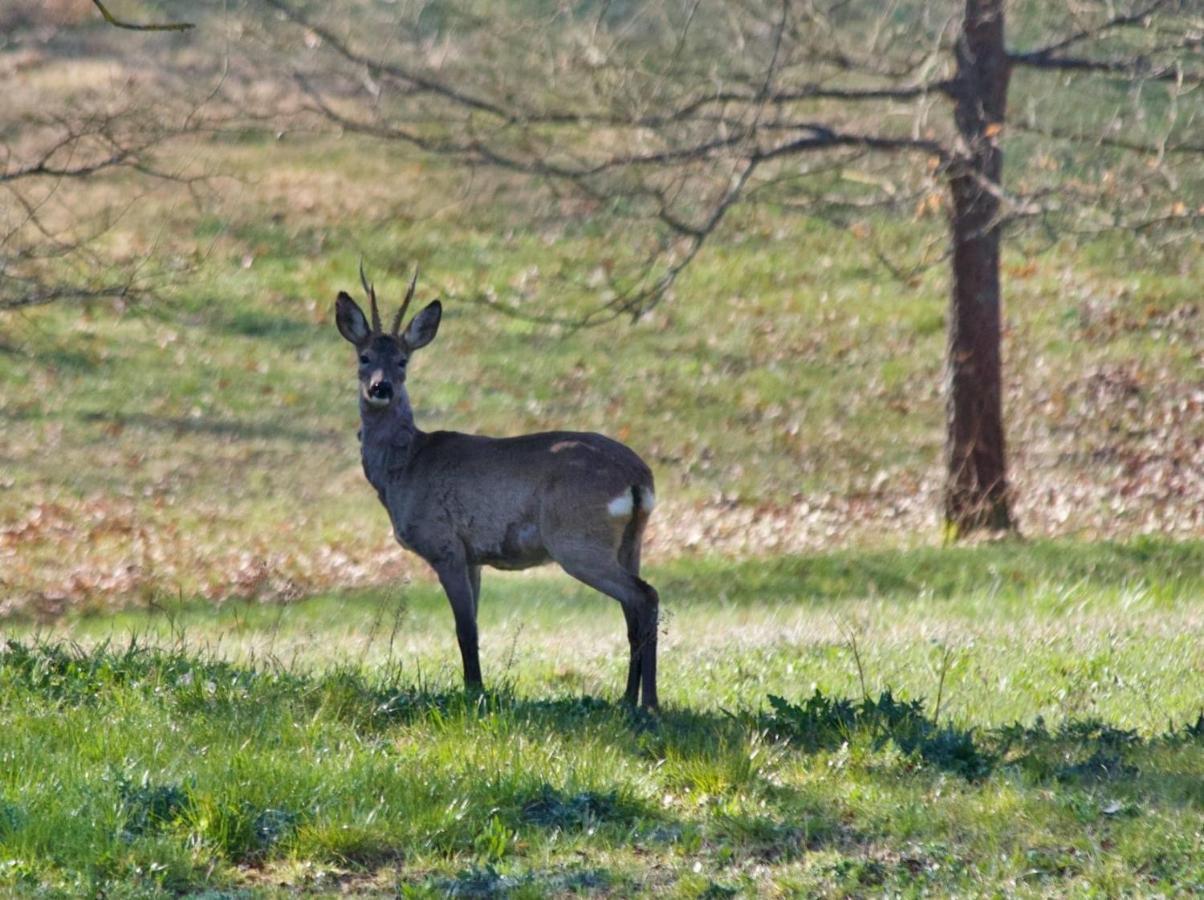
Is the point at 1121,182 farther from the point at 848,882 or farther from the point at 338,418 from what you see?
the point at 848,882

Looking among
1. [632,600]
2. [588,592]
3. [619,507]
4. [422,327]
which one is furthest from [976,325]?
[632,600]

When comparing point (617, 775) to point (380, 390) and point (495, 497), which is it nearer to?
point (495, 497)

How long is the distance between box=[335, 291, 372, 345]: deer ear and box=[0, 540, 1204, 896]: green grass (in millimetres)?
2084

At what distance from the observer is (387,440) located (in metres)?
9.98

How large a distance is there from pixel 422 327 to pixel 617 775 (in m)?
4.20

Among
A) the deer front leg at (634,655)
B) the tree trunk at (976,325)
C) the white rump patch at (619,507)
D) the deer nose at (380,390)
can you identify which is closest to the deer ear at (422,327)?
the deer nose at (380,390)

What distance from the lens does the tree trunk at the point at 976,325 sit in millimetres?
15891

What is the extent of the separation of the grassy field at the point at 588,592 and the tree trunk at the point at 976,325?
667mm

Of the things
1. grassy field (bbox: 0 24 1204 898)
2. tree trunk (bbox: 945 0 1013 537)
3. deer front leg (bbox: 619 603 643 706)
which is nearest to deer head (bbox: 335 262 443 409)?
grassy field (bbox: 0 24 1204 898)

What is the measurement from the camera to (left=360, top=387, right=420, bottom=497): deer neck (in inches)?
390

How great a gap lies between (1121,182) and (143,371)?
14573mm

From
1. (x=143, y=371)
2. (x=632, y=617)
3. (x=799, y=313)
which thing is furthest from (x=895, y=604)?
(x=143, y=371)

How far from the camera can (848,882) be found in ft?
17.8

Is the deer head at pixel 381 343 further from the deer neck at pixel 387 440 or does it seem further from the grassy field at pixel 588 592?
the grassy field at pixel 588 592
